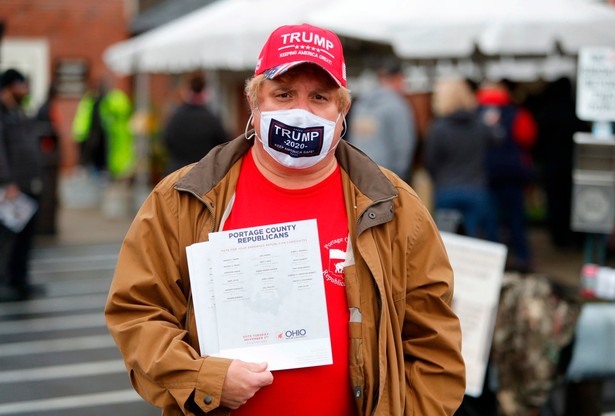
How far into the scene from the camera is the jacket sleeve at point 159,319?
2510mm

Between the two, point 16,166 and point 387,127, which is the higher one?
point 387,127

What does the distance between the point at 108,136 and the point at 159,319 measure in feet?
56.4

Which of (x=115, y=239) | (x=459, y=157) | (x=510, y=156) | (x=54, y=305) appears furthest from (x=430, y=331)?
(x=115, y=239)

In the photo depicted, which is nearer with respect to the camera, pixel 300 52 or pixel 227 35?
pixel 300 52

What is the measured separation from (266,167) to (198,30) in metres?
8.32

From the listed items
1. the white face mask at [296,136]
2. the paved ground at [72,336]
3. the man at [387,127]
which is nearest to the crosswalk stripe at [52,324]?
the paved ground at [72,336]

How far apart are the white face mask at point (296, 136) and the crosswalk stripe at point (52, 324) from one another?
21.0 ft

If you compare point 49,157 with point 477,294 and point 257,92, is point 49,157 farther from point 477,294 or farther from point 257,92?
point 257,92

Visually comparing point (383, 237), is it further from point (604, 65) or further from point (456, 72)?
point (456, 72)

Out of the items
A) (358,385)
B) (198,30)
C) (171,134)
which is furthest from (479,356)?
(198,30)

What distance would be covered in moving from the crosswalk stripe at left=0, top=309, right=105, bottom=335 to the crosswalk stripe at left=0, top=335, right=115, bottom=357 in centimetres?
39

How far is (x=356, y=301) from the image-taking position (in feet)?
8.57

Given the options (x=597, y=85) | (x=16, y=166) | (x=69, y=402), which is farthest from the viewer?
(x=16, y=166)

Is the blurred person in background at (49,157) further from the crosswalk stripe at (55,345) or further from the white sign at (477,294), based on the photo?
the white sign at (477,294)
